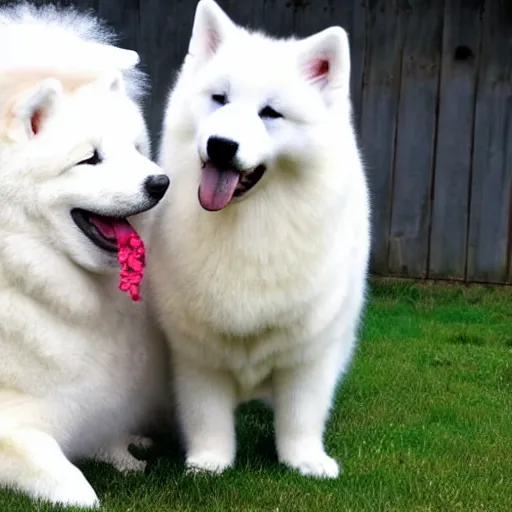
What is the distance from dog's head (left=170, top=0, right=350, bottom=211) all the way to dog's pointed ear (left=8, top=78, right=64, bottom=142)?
483 millimetres

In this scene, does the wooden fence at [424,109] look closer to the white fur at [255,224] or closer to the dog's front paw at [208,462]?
the white fur at [255,224]

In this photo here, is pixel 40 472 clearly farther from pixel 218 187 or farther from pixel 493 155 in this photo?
pixel 493 155

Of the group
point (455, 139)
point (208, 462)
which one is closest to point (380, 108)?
point (455, 139)

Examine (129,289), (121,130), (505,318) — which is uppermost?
(121,130)

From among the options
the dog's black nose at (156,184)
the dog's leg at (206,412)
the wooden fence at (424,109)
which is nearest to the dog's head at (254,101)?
the dog's black nose at (156,184)

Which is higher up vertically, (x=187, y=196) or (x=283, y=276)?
(x=187, y=196)

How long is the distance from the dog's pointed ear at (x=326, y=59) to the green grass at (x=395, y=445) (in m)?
1.40

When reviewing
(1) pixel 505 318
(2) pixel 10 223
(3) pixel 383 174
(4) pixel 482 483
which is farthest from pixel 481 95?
(2) pixel 10 223

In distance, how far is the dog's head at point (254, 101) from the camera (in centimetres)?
311

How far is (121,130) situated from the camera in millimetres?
3287

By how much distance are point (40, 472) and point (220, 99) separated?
1347 millimetres

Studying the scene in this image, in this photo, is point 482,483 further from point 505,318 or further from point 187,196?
point 505,318

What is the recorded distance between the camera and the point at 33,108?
314cm

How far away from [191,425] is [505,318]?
365 cm
